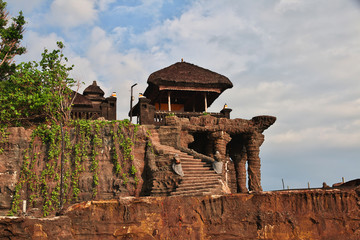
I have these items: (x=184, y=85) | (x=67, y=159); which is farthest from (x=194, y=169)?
(x=184, y=85)

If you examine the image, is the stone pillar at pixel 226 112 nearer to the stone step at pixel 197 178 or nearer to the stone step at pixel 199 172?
the stone step at pixel 199 172

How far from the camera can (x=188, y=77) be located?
63.6 ft

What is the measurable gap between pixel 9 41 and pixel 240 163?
15.4m

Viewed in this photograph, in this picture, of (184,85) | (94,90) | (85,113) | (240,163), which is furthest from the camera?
(94,90)

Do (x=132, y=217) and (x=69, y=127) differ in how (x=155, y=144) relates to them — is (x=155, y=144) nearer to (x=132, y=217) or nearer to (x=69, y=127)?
(x=69, y=127)

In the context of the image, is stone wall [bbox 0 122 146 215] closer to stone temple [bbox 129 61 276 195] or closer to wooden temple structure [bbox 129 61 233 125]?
stone temple [bbox 129 61 276 195]

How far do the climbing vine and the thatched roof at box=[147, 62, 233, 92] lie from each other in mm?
5388

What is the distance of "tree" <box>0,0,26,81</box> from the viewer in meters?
16.9

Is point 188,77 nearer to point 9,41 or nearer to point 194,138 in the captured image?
point 194,138

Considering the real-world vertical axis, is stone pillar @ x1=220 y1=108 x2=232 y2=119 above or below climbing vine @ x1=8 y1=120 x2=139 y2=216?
above

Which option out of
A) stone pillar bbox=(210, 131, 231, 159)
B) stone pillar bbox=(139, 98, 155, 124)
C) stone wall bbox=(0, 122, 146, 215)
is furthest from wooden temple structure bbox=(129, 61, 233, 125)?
stone wall bbox=(0, 122, 146, 215)

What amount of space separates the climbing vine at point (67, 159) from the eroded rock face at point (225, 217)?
26.5 feet

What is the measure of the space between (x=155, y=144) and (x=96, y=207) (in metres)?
8.93

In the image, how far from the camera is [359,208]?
565cm
